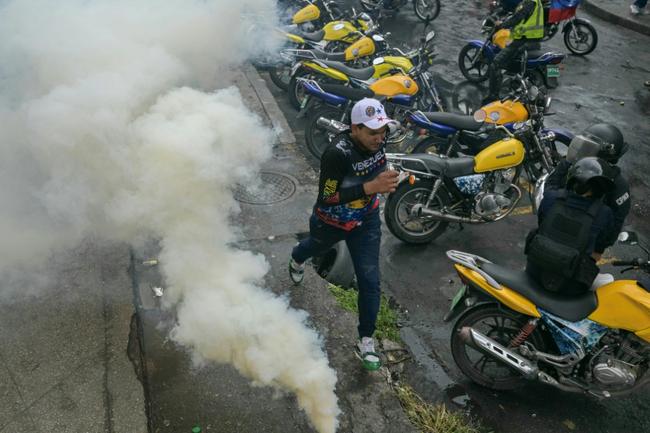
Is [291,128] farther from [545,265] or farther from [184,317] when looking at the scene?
[545,265]

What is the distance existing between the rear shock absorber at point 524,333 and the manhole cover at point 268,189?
10.0 ft

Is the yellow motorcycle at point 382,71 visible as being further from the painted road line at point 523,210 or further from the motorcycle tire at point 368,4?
the motorcycle tire at point 368,4

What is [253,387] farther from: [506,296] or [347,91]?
[347,91]

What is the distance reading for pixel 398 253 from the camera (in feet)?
18.1

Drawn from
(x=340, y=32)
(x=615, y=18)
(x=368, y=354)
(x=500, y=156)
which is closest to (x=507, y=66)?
(x=340, y=32)

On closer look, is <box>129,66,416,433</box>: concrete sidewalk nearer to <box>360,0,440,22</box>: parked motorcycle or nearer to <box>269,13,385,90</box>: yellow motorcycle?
<box>269,13,385,90</box>: yellow motorcycle

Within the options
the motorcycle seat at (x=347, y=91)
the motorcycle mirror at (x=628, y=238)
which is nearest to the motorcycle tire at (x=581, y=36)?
the motorcycle seat at (x=347, y=91)

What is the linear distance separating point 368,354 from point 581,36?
10.2 metres

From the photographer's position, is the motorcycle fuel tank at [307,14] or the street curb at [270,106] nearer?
the street curb at [270,106]

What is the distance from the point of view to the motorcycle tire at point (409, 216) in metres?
5.39

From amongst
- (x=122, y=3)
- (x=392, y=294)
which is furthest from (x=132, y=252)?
(x=122, y=3)

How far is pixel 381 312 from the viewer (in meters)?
4.59

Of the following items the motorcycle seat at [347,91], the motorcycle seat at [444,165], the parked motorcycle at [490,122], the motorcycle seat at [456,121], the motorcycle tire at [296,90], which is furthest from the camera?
the motorcycle tire at [296,90]

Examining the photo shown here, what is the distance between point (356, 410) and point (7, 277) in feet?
9.66
